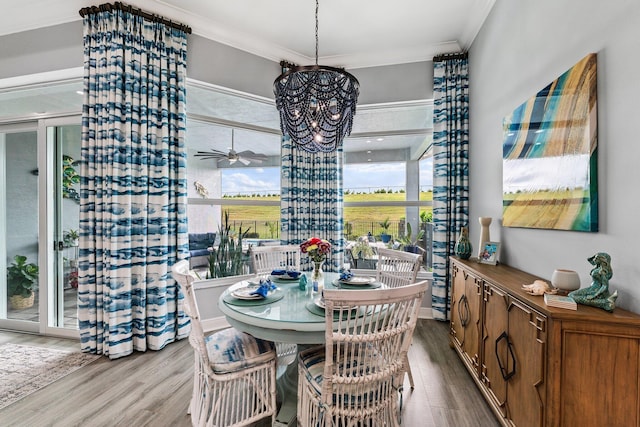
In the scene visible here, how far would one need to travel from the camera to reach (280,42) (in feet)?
11.3

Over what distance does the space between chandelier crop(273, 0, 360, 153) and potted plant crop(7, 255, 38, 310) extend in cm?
333

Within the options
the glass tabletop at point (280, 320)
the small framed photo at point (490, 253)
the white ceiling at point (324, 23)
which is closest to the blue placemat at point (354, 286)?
the glass tabletop at point (280, 320)

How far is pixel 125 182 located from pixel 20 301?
210 cm

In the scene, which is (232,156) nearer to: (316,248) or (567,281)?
(316,248)

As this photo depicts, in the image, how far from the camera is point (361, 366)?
1.51 metres

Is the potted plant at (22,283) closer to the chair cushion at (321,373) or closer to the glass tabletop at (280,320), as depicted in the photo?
the glass tabletop at (280,320)

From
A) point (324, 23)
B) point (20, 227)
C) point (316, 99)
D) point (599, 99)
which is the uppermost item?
point (324, 23)

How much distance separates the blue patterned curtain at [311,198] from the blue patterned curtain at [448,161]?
1210 mm

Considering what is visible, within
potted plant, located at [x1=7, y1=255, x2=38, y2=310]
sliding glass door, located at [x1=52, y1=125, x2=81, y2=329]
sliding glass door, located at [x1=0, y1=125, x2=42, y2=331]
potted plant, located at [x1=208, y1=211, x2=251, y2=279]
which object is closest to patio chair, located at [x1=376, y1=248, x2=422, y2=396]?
potted plant, located at [x1=208, y1=211, x2=251, y2=279]

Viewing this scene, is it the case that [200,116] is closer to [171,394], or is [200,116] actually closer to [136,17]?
[136,17]

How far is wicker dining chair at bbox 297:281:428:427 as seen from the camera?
1322 mm

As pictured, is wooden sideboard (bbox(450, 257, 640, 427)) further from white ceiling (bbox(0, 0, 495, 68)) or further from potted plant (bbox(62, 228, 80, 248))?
potted plant (bbox(62, 228, 80, 248))

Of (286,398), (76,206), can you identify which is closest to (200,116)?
(76,206)

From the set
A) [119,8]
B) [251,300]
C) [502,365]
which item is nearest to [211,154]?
[119,8]
